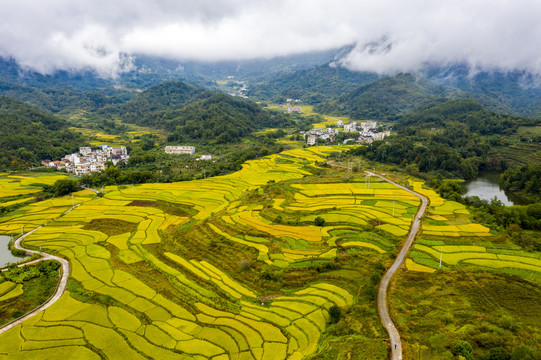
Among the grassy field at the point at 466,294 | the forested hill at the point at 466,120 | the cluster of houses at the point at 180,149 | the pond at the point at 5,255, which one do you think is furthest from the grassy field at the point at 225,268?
the forested hill at the point at 466,120

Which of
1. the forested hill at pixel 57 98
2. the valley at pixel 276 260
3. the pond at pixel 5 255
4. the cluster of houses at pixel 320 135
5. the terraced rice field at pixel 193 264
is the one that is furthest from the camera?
the forested hill at pixel 57 98

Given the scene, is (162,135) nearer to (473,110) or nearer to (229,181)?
(229,181)

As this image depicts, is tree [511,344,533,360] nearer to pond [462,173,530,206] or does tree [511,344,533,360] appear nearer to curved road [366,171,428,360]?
curved road [366,171,428,360]

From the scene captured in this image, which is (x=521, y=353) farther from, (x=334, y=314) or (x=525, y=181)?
(x=525, y=181)

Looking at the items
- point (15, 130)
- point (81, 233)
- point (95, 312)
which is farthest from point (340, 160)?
point (15, 130)

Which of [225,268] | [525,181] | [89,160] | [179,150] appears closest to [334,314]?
[225,268]

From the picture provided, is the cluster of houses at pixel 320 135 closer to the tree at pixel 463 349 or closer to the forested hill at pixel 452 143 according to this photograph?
the forested hill at pixel 452 143
